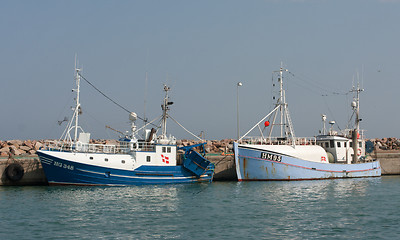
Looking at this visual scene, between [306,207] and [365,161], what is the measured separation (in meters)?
23.2

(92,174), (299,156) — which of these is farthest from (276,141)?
(92,174)

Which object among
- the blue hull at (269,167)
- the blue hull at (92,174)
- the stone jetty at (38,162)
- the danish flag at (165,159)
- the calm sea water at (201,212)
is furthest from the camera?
the blue hull at (269,167)

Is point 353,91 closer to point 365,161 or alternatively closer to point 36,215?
point 365,161

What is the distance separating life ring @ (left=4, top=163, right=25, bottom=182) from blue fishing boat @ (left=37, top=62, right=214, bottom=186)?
11.3ft

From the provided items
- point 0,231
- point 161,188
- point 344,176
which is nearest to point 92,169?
point 161,188

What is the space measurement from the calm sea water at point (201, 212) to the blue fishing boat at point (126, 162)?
1398 mm

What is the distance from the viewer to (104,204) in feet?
87.5

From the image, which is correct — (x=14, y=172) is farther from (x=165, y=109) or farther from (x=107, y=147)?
(x=165, y=109)

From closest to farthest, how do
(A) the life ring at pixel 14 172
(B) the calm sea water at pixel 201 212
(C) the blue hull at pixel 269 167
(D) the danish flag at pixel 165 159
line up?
(B) the calm sea water at pixel 201 212
(A) the life ring at pixel 14 172
(D) the danish flag at pixel 165 159
(C) the blue hull at pixel 269 167

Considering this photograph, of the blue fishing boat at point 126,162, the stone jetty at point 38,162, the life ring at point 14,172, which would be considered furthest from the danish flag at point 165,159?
the life ring at point 14,172

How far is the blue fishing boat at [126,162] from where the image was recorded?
113 feet

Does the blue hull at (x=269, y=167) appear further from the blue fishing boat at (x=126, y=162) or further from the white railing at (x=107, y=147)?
the white railing at (x=107, y=147)

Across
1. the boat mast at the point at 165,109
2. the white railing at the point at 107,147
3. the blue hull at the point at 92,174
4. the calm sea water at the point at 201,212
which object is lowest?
the calm sea water at the point at 201,212

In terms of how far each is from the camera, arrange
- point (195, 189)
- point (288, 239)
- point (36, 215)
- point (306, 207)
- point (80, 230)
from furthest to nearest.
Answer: point (195, 189) < point (306, 207) < point (36, 215) < point (80, 230) < point (288, 239)
